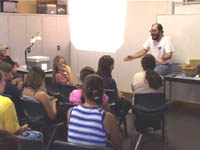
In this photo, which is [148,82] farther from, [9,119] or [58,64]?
[9,119]

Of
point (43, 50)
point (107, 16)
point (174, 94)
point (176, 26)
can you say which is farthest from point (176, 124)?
point (43, 50)

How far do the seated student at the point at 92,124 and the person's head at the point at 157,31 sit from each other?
3587mm

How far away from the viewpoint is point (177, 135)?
15.0 ft

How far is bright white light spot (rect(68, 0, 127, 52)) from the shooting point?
6936 millimetres

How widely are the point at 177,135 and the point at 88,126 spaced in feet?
8.61

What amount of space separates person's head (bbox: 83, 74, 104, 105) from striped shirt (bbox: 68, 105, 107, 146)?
0.10m

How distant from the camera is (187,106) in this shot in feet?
20.5

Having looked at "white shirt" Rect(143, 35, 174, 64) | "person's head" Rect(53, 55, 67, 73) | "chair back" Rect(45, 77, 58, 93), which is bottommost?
"chair back" Rect(45, 77, 58, 93)

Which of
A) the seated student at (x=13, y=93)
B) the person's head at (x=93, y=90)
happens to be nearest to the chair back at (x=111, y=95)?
the seated student at (x=13, y=93)

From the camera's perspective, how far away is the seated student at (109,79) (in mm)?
3996

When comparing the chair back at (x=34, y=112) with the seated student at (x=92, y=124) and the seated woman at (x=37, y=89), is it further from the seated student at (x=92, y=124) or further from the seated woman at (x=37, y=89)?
the seated student at (x=92, y=124)

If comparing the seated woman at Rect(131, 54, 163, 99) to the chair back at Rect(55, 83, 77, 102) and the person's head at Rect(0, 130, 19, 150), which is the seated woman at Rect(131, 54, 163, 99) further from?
the person's head at Rect(0, 130, 19, 150)

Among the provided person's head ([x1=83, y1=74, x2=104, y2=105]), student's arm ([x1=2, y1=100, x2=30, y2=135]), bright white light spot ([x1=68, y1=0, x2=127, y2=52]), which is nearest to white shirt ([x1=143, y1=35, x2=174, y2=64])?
bright white light spot ([x1=68, y1=0, x2=127, y2=52])

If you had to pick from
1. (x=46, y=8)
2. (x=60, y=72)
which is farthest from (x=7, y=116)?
(x=46, y=8)
